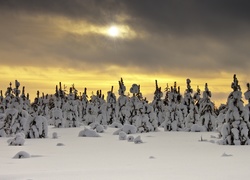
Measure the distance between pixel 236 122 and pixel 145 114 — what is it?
1599 centimetres

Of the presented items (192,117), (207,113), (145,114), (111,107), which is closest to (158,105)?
(111,107)

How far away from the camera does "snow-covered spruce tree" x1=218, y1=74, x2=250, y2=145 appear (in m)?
21.3

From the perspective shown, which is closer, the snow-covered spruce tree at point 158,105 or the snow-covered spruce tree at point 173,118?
the snow-covered spruce tree at point 173,118

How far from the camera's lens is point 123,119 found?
165 ft

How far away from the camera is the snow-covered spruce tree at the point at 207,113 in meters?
39.3

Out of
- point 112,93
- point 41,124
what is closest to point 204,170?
point 41,124

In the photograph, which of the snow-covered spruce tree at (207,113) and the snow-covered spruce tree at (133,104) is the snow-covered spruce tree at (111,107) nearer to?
the snow-covered spruce tree at (133,104)

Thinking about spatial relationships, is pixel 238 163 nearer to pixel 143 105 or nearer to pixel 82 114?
pixel 143 105

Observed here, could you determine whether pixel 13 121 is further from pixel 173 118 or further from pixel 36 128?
pixel 173 118

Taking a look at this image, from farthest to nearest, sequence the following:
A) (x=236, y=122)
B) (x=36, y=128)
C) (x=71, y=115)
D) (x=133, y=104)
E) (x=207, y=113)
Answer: (x=71, y=115), (x=133, y=104), (x=207, y=113), (x=36, y=128), (x=236, y=122)

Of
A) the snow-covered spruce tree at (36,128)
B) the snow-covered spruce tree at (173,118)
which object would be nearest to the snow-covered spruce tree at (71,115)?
the snow-covered spruce tree at (173,118)

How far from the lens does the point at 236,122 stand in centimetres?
2186

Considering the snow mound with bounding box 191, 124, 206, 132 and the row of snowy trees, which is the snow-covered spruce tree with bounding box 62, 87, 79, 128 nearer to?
the row of snowy trees

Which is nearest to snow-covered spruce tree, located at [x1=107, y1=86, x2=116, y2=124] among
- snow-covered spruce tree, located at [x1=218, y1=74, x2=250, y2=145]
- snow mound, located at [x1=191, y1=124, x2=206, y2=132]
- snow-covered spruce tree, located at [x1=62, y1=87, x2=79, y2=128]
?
snow-covered spruce tree, located at [x1=62, y1=87, x2=79, y2=128]
